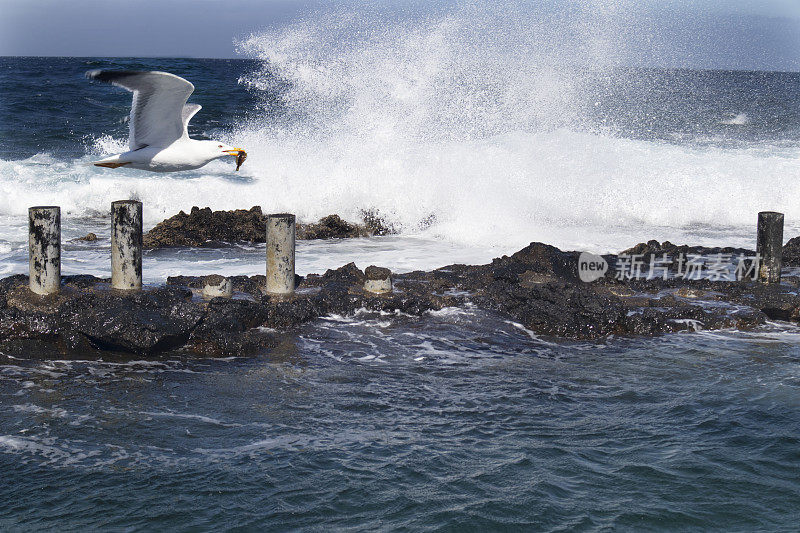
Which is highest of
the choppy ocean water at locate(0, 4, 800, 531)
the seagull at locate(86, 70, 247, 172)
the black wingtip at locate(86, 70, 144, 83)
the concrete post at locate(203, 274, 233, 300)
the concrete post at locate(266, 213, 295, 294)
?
the black wingtip at locate(86, 70, 144, 83)

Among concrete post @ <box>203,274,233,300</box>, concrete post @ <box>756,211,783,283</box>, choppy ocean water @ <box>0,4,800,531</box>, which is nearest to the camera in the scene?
choppy ocean water @ <box>0,4,800,531</box>

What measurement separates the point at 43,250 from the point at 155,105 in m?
1.64

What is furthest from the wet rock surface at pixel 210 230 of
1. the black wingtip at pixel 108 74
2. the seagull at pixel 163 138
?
the black wingtip at pixel 108 74

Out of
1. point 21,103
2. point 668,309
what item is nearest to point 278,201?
point 668,309

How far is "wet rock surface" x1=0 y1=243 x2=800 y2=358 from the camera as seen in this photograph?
7129 millimetres

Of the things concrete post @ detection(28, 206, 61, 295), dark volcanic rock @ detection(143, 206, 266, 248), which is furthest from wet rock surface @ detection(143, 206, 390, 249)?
concrete post @ detection(28, 206, 61, 295)

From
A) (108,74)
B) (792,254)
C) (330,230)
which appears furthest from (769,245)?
(108,74)

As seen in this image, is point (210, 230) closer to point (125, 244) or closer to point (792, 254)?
point (125, 244)

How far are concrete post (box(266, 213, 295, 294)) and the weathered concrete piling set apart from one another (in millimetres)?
760

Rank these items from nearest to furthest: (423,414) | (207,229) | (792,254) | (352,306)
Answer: (423,414)
(352,306)
(792,254)
(207,229)

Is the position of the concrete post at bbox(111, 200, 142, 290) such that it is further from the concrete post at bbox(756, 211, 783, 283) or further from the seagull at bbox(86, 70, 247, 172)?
the concrete post at bbox(756, 211, 783, 283)

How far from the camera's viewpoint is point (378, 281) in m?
8.52

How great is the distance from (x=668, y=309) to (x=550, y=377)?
6.99 ft

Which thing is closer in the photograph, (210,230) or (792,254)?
(792,254)
